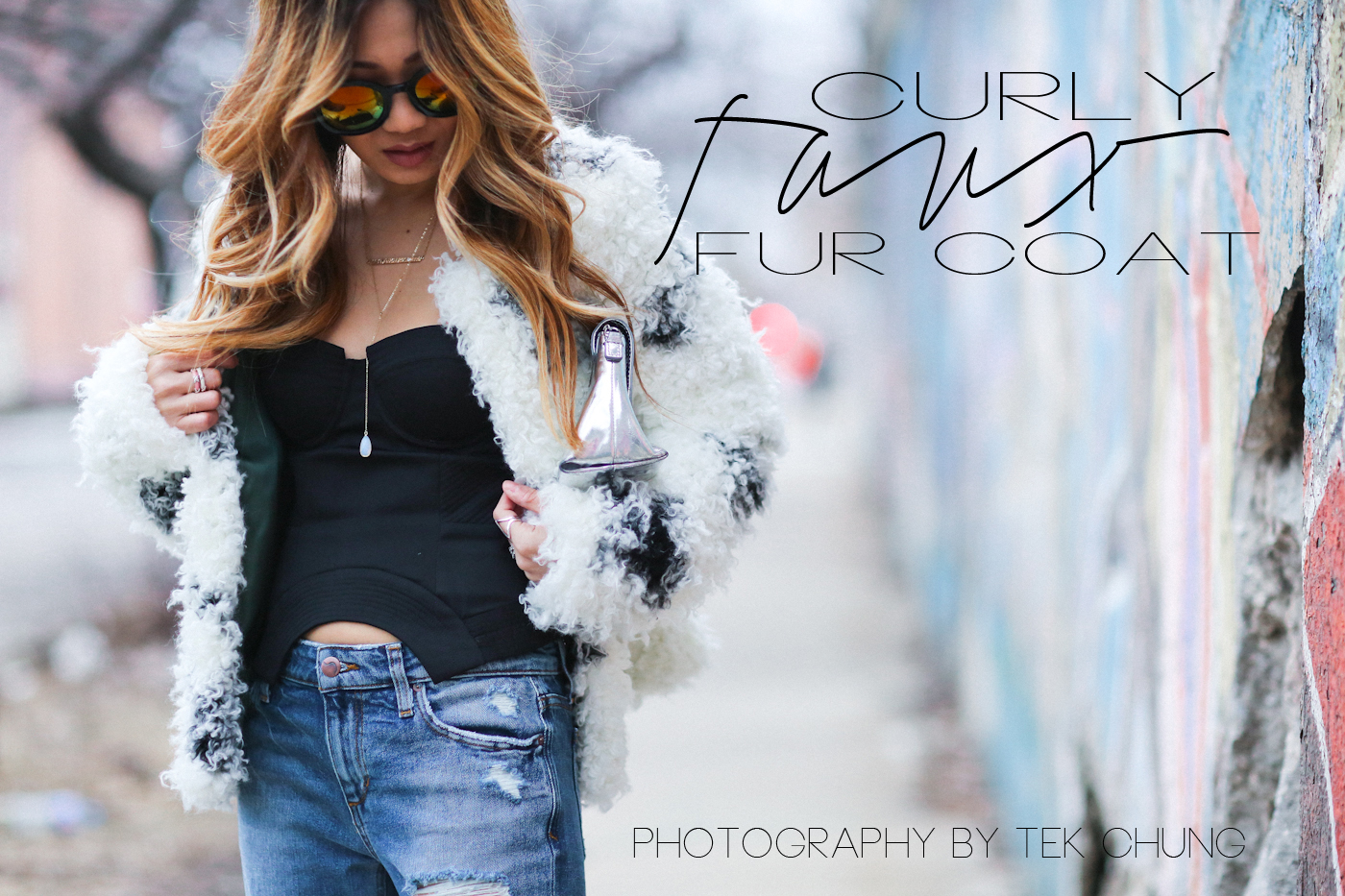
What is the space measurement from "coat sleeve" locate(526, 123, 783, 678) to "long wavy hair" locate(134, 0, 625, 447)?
67 mm

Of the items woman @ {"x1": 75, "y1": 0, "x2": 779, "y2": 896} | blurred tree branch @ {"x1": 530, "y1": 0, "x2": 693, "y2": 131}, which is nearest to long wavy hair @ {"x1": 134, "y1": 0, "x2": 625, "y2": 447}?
woman @ {"x1": 75, "y1": 0, "x2": 779, "y2": 896}

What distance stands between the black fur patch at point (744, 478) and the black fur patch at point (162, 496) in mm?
854

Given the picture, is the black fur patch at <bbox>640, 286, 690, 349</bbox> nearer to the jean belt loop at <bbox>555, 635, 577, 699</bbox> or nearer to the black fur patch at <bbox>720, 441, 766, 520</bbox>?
the black fur patch at <bbox>720, 441, 766, 520</bbox>

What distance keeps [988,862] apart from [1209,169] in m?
2.99

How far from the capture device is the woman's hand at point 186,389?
1912 millimetres

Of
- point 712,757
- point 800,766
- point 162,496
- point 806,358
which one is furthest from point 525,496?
point 806,358

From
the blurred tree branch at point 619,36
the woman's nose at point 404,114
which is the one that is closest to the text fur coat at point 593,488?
the woman's nose at point 404,114

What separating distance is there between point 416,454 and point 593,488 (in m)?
0.26

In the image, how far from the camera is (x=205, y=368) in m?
1.92

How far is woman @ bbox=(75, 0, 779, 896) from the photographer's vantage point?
1772 millimetres

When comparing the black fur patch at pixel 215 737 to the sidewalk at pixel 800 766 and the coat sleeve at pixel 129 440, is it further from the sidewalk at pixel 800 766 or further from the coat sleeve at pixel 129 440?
the sidewalk at pixel 800 766

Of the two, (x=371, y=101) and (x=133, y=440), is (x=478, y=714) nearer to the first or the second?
(x=133, y=440)

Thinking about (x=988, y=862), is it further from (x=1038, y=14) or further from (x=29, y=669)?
(x=29, y=669)

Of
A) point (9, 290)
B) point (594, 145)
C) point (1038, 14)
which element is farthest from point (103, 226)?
point (594, 145)
